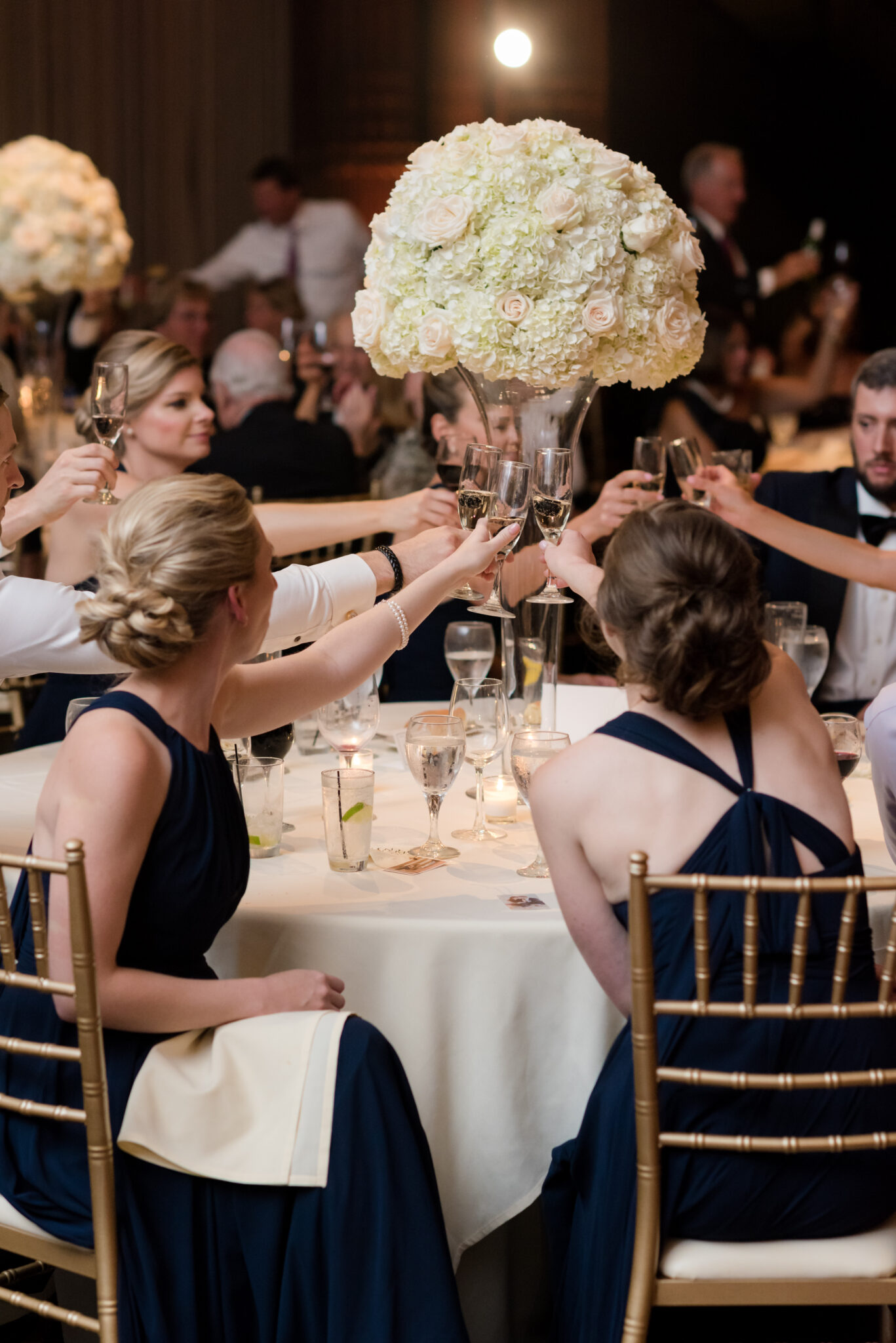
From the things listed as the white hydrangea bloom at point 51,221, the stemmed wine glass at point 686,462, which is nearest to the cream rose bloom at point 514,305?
the stemmed wine glass at point 686,462

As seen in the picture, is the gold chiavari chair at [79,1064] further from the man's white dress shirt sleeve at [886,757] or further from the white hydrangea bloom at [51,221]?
the white hydrangea bloom at [51,221]

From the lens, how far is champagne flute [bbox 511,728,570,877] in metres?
1.94

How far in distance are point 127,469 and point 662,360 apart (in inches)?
75.1

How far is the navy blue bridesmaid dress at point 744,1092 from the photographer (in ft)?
4.93

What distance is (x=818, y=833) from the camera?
1.59m

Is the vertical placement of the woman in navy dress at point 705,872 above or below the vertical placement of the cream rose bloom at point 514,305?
below

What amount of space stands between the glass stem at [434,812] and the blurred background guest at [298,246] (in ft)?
18.7

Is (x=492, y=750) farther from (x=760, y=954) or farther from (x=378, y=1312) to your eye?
(x=378, y=1312)

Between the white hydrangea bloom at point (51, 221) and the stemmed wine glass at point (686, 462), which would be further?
the white hydrangea bloom at point (51, 221)

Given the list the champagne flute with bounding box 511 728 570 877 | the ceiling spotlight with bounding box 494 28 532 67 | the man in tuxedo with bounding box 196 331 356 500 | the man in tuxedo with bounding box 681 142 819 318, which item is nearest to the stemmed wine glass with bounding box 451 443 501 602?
the champagne flute with bounding box 511 728 570 877

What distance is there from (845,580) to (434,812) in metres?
2.13

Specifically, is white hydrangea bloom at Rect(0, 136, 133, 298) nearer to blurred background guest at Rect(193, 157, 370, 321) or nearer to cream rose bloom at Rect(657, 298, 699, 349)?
blurred background guest at Rect(193, 157, 370, 321)

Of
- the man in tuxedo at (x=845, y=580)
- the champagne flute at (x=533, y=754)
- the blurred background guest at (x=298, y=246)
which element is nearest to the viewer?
the champagne flute at (x=533, y=754)

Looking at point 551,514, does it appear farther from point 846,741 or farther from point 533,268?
point 846,741
